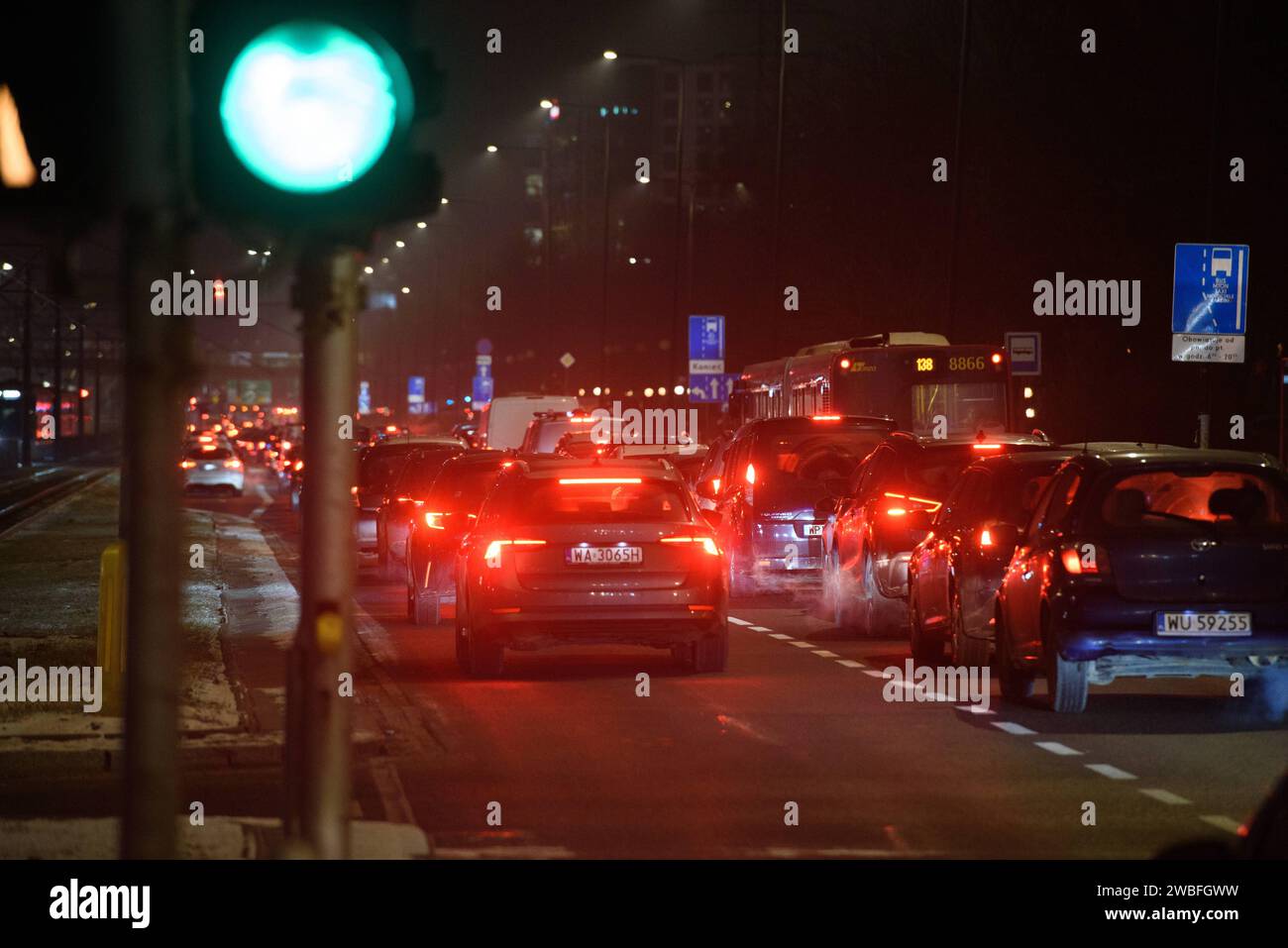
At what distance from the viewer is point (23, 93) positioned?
5746 millimetres

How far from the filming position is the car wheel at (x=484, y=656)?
1734 centimetres

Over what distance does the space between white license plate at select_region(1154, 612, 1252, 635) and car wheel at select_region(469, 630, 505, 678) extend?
512 centimetres

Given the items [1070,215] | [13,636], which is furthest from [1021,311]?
[13,636]

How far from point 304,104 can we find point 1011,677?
35.5 feet

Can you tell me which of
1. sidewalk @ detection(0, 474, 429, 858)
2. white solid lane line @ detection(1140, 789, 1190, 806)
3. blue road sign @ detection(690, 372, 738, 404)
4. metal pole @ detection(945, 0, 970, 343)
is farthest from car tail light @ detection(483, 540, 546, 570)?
blue road sign @ detection(690, 372, 738, 404)

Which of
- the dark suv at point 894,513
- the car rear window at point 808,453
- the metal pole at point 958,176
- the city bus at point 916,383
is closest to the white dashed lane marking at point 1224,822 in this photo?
the dark suv at point 894,513

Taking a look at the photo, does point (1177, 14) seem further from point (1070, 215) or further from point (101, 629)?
point (101, 629)

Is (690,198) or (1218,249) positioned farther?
(690,198)

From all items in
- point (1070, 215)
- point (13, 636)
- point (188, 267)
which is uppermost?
point (1070, 215)

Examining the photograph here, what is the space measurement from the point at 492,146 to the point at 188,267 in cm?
7110

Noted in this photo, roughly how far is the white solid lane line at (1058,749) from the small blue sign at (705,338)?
39.3m

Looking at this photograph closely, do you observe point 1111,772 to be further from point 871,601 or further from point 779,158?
point 779,158

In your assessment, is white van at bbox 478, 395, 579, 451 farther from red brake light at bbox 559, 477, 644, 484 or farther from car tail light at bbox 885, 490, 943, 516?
red brake light at bbox 559, 477, 644, 484

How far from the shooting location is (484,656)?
17.5 meters
